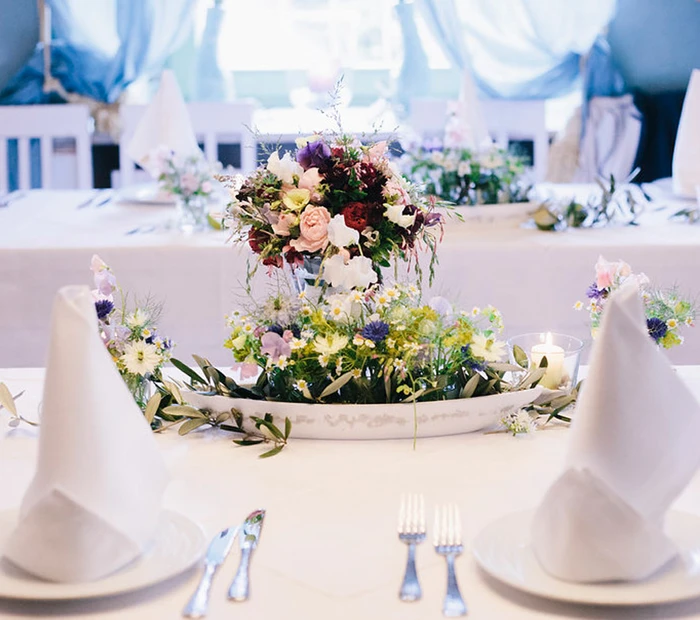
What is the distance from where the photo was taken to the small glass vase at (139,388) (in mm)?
1400

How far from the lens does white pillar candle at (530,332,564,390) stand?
1482 millimetres

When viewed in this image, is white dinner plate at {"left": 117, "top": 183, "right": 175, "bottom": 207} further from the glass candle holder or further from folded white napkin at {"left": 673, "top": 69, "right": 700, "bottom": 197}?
the glass candle holder

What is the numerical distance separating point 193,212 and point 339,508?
1651 mm

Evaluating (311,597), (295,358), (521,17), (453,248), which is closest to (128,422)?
(311,597)

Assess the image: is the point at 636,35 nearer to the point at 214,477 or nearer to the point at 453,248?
the point at 453,248

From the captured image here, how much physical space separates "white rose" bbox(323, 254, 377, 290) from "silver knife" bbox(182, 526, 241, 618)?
410 mm

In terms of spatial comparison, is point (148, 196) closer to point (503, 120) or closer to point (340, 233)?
point (503, 120)

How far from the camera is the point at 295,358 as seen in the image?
4.41 ft

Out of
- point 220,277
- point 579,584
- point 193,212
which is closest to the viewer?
point 579,584

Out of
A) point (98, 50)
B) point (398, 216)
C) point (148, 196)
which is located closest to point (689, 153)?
point (148, 196)

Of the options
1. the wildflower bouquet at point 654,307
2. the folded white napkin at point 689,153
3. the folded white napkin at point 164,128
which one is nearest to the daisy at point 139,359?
the wildflower bouquet at point 654,307

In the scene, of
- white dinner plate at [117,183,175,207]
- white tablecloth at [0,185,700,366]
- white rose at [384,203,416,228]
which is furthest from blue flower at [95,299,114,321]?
white dinner plate at [117,183,175,207]

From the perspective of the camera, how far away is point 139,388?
1.41 meters

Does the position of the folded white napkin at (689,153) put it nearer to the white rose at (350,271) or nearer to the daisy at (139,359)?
the white rose at (350,271)
